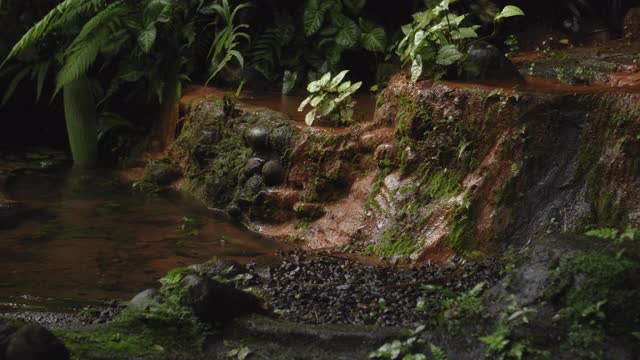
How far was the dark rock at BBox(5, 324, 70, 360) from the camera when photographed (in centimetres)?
412

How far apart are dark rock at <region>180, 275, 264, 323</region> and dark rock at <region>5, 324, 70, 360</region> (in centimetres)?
71

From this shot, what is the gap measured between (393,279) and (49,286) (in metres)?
2.11

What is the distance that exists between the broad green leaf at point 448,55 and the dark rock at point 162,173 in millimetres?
3367

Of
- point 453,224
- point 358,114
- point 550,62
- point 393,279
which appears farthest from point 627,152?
point 358,114

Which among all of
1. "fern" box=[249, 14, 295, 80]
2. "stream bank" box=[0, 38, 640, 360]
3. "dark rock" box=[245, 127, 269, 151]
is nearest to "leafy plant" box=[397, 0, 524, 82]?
"stream bank" box=[0, 38, 640, 360]

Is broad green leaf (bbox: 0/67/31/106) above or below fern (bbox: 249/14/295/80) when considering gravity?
below

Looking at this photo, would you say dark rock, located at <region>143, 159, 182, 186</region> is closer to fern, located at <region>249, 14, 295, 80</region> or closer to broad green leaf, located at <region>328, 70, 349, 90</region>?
fern, located at <region>249, 14, 295, 80</region>

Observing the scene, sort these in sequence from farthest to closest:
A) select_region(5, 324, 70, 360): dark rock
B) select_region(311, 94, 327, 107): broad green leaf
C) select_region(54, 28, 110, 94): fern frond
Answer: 1. select_region(54, 28, 110, 94): fern frond
2. select_region(311, 94, 327, 107): broad green leaf
3. select_region(5, 324, 70, 360): dark rock

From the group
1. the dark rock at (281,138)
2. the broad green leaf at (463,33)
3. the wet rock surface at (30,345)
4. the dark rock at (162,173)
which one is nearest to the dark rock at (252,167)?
the dark rock at (281,138)

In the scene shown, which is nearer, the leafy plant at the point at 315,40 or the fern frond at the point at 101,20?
the fern frond at the point at 101,20

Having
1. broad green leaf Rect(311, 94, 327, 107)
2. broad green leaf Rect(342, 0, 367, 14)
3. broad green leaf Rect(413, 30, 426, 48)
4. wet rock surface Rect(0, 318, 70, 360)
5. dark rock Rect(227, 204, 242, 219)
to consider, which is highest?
broad green leaf Rect(342, 0, 367, 14)

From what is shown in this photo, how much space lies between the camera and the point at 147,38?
955 centimetres

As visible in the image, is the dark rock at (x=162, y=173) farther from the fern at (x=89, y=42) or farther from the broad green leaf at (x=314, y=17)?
the broad green leaf at (x=314, y=17)

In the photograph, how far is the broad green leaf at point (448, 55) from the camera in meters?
6.89
